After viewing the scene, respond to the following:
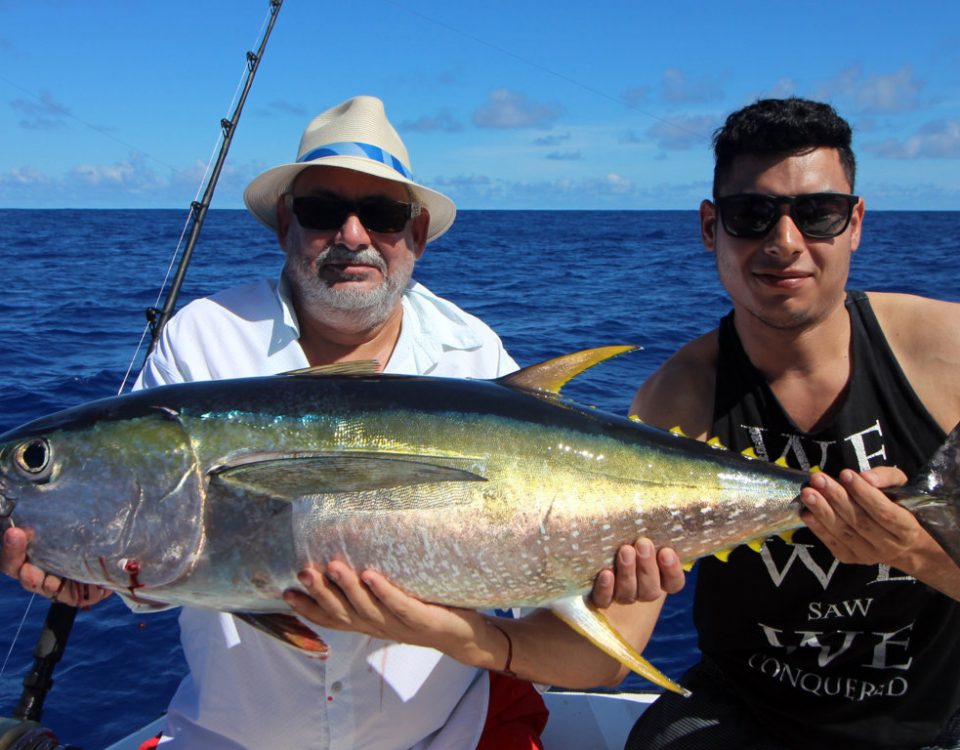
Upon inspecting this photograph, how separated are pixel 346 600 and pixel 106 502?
2.03 feet

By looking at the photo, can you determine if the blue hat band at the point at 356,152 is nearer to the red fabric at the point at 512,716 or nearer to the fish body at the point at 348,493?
the fish body at the point at 348,493

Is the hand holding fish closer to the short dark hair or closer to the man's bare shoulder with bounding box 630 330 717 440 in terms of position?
the man's bare shoulder with bounding box 630 330 717 440

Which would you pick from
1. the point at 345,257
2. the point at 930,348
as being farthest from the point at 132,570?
the point at 930,348

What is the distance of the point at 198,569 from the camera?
6.18 ft

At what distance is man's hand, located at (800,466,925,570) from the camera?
1.98m

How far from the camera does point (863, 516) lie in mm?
2021

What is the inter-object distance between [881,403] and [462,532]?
1413 mm

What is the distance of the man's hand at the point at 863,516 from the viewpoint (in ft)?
6.51

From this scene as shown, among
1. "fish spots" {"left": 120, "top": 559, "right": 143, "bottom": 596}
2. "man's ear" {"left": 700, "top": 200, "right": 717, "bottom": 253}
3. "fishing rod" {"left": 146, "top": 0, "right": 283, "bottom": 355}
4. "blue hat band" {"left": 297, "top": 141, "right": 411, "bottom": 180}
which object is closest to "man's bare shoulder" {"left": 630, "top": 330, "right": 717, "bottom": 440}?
"man's ear" {"left": 700, "top": 200, "right": 717, "bottom": 253}

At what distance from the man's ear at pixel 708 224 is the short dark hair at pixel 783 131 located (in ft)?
0.34

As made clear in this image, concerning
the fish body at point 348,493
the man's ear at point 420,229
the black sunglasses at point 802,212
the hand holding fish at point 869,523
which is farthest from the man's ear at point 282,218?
the hand holding fish at point 869,523

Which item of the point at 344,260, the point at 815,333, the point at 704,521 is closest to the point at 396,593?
the point at 704,521

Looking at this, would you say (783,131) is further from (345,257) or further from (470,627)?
(470,627)

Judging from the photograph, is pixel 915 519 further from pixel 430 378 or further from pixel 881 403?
pixel 430 378
